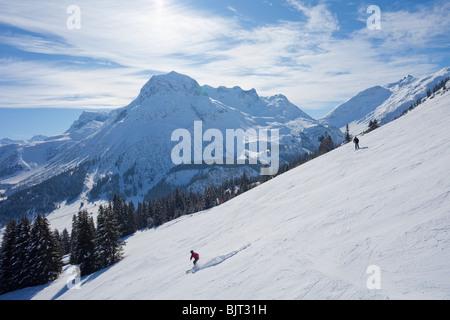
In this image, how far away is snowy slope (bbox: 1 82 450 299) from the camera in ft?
29.6

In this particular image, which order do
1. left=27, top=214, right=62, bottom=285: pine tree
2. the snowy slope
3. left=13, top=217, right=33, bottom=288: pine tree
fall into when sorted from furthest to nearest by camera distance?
left=27, top=214, right=62, bottom=285: pine tree, left=13, top=217, right=33, bottom=288: pine tree, the snowy slope

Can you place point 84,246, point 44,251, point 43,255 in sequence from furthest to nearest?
point 44,251, point 43,255, point 84,246

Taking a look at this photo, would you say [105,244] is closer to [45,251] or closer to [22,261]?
[45,251]

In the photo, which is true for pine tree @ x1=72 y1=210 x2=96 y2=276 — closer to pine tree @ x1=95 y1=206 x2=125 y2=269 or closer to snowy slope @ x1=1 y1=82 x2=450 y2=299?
pine tree @ x1=95 y1=206 x2=125 y2=269

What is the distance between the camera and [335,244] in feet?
39.2

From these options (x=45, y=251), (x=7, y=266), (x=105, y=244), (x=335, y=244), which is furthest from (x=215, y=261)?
(x=7, y=266)

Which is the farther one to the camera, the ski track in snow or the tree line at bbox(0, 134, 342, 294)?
the tree line at bbox(0, 134, 342, 294)

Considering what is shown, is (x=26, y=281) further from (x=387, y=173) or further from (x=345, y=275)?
(x=387, y=173)

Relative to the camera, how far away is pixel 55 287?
2898 cm

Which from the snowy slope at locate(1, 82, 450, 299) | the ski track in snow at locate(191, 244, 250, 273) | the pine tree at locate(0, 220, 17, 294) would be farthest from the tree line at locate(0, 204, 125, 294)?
the ski track in snow at locate(191, 244, 250, 273)

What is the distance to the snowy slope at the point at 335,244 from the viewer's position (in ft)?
29.6

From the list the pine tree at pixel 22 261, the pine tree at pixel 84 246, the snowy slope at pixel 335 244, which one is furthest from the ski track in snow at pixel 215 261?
the pine tree at pixel 22 261

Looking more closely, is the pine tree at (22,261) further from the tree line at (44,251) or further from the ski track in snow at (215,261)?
the ski track in snow at (215,261)
